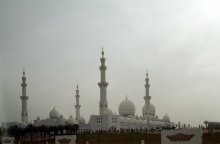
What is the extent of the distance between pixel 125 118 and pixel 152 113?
44.4 feet

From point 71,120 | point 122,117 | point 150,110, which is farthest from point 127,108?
point 71,120

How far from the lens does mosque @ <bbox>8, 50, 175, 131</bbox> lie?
57.7m

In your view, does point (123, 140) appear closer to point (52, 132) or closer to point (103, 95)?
point (103, 95)

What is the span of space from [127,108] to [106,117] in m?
11.6

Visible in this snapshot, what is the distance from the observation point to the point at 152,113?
3024 inches

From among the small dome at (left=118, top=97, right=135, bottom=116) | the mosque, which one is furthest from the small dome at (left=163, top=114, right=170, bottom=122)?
the small dome at (left=118, top=97, right=135, bottom=116)

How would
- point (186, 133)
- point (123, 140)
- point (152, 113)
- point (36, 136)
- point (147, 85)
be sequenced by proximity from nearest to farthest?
point (186, 133) < point (123, 140) < point (36, 136) < point (147, 85) < point (152, 113)

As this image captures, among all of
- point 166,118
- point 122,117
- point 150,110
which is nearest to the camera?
point 122,117

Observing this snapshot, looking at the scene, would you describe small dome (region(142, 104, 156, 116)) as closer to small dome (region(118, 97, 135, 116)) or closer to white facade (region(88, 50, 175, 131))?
white facade (region(88, 50, 175, 131))

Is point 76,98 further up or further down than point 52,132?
further up

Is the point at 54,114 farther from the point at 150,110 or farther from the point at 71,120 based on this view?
the point at 150,110

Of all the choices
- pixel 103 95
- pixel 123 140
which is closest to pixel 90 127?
pixel 103 95

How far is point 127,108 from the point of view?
6912cm

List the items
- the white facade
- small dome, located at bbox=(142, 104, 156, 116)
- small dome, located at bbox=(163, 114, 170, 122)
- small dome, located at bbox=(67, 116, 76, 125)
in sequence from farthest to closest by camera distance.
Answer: small dome, located at bbox=(163, 114, 170, 122)
small dome, located at bbox=(142, 104, 156, 116)
small dome, located at bbox=(67, 116, 76, 125)
the white facade
